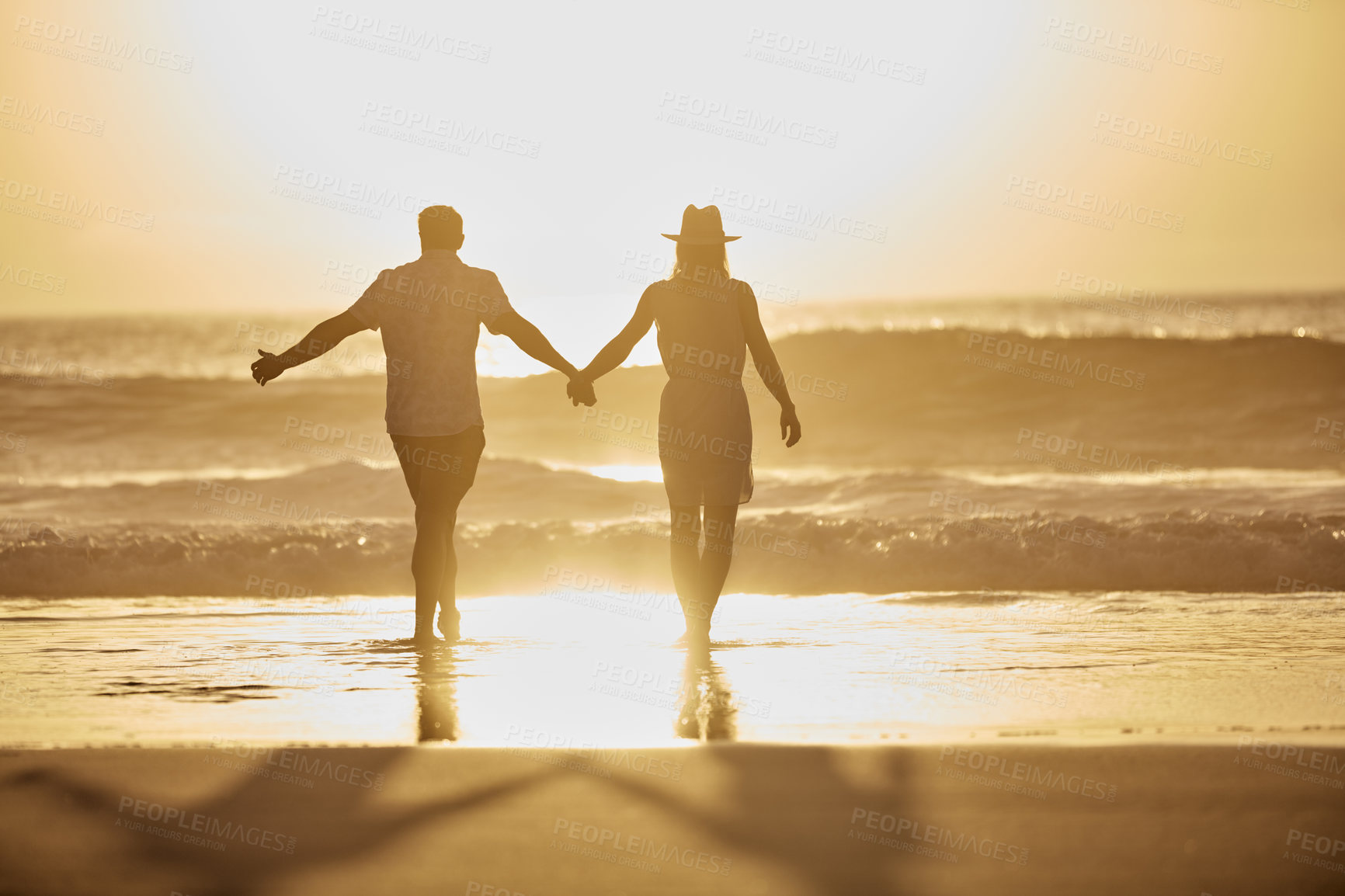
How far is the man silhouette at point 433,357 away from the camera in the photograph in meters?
5.86

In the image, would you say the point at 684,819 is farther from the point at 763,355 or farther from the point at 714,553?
the point at 763,355

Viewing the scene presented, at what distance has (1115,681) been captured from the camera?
15.1ft

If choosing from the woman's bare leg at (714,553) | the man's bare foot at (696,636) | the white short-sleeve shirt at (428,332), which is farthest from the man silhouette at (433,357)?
the man's bare foot at (696,636)

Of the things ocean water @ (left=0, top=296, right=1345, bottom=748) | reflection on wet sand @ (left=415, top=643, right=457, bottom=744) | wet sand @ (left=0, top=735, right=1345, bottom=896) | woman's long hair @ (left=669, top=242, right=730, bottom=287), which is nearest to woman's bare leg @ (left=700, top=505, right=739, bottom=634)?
ocean water @ (left=0, top=296, right=1345, bottom=748)

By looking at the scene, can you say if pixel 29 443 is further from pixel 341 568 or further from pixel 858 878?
pixel 858 878

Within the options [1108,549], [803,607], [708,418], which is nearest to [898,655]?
[708,418]

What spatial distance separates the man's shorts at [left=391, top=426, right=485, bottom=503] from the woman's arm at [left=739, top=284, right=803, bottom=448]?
1.34m

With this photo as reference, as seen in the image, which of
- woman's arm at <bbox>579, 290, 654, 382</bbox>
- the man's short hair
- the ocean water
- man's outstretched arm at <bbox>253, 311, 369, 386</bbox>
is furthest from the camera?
the man's short hair

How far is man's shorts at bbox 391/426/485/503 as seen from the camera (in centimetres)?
593

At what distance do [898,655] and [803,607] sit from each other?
6.91ft

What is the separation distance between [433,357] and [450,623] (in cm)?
130

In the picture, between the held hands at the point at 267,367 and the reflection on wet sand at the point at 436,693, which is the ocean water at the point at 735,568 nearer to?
the reflection on wet sand at the point at 436,693

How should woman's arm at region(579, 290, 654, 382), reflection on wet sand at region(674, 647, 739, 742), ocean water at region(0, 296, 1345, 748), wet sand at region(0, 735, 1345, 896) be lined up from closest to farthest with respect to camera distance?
wet sand at region(0, 735, 1345, 896) → reflection on wet sand at region(674, 647, 739, 742) → ocean water at region(0, 296, 1345, 748) → woman's arm at region(579, 290, 654, 382)

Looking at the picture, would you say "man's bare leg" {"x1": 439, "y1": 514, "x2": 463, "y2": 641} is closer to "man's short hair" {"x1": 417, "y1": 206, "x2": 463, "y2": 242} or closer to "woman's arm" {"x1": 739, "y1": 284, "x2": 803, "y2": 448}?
"man's short hair" {"x1": 417, "y1": 206, "x2": 463, "y2": 242}
